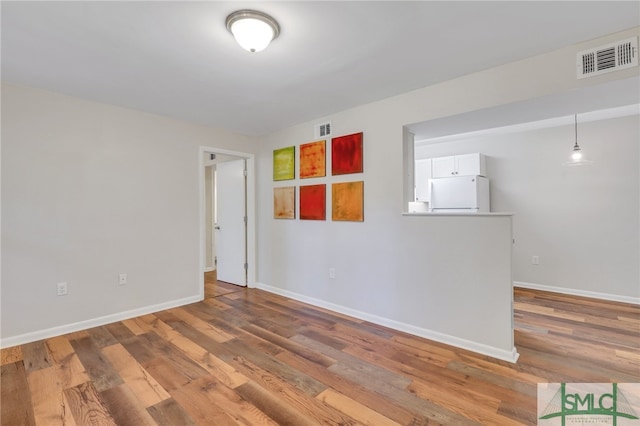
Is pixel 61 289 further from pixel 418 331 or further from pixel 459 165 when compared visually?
pixel 459 165

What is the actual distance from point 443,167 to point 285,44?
3675 millimetres

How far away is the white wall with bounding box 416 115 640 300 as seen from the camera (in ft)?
12.2

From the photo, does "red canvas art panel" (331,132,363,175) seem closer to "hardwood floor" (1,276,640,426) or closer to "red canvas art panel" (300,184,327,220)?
"red canvas art panel" (300,184,327,220)

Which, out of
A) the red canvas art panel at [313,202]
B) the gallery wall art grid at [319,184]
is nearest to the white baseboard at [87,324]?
the gallery wall art grid at [319,184]

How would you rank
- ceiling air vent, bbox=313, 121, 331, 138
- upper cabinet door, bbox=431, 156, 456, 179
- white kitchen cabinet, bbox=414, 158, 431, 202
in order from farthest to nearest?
white kitchen cabinet, bbox=414, 158, 431, 202, upper cabinet door, bbox=431, 156, 456, 179, ceiling air vent, bbox=313, 121, 331, 138

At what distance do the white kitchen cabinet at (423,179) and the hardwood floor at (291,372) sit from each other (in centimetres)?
236

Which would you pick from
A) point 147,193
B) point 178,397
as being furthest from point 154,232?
point 178,397

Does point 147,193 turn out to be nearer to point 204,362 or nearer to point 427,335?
point 204,362

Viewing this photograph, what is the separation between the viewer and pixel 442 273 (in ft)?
8.93

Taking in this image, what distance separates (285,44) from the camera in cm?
201

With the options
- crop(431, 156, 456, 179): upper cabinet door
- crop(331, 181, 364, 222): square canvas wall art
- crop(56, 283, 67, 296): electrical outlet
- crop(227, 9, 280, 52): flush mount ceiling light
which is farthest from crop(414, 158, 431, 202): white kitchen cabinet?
crop(56, 283, 67, 296): electrical outlet

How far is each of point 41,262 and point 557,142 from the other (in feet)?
21.0

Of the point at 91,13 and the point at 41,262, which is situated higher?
the point at 91,13

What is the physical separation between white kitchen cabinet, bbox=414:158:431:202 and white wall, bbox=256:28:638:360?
219 centimetres
